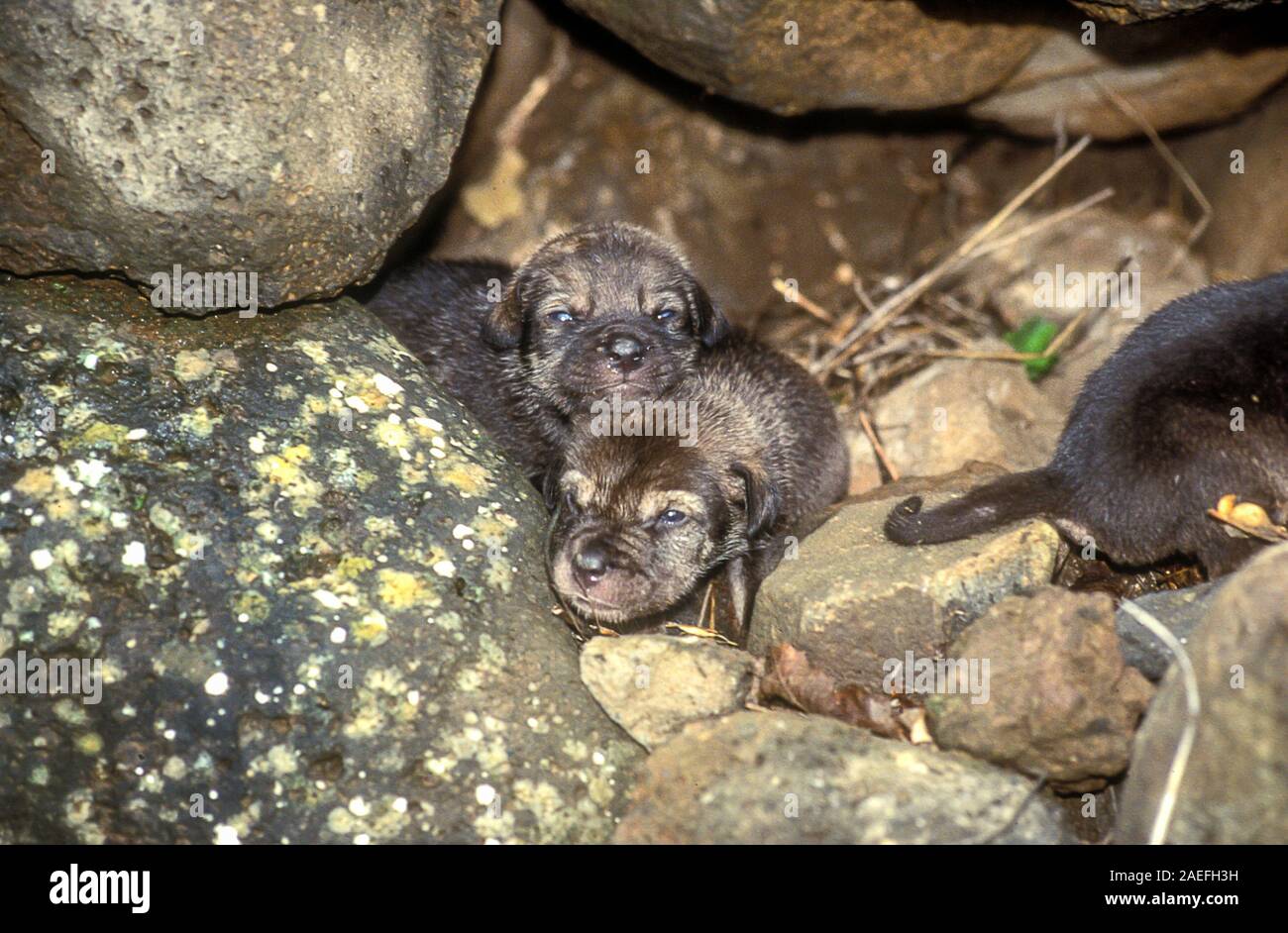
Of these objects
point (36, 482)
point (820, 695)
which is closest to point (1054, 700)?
point (820, 695)

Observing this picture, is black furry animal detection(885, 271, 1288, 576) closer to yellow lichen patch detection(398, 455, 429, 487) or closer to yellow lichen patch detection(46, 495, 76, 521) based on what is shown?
yellow lichen patch detection(398, 455, 429, 487)

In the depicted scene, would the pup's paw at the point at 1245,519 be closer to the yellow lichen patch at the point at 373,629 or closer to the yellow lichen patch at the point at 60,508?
the yellow lichen patch at the point at 373,629

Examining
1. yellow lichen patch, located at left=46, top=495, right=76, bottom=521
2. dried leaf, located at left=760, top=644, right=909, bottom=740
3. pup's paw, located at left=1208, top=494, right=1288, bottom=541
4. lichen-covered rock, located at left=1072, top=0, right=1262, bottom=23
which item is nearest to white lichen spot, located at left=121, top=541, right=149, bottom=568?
yellow lichen patch, located at left=46, top=495, right=76, bottom=521

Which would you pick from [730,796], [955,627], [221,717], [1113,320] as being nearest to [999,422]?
[1113,320]

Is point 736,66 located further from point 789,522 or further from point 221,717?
point 221,717

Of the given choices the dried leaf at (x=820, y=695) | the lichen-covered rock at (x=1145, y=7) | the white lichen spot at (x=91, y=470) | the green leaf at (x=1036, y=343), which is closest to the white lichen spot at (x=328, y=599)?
the white lichen spot at (x=91, y=470)

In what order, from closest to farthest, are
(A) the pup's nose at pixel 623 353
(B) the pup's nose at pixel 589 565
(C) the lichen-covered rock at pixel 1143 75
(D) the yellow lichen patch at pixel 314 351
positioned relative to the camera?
(D) the yellow lichen patch at pixel 314 351 → (B) the pup's nose at pixel 589 565 → (A) the pup's nose at pixel 623 353 → (C) the lichen-covered rock at pixel 1143 75
